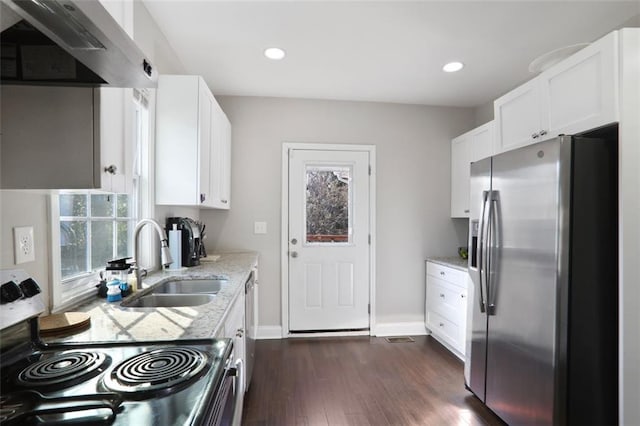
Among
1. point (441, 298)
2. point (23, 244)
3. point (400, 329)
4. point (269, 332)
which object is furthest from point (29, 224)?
point (400, 329)

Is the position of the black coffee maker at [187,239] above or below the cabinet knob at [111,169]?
below

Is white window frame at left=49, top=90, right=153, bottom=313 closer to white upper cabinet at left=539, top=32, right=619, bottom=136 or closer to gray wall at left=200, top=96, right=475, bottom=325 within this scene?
gray wall at left=200, top=96, right=475, bottom=325

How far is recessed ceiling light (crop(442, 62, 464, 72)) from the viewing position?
8.74ft

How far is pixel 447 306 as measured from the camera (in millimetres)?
3113

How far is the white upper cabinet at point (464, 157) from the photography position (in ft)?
9.75

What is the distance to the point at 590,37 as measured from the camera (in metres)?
2.25

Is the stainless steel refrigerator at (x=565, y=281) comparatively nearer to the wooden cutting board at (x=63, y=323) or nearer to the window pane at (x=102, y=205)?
the wooden cutting board at (x=63, y=323)

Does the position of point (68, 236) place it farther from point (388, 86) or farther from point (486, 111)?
point (486, 111)

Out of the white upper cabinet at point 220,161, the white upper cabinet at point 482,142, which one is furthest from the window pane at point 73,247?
the white upper cabinet at point 482,142

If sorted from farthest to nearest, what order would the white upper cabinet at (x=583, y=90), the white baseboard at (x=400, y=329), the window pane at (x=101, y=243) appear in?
the white baseboard at (x=400, y=329) → the window pane at (x=101, y=243) → the white upper cabinet at (x=583, y=90)

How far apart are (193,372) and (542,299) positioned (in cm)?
171

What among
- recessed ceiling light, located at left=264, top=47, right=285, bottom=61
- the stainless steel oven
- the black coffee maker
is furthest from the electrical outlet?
recessed ceiling light, located at left=264, top=47, right=285, bottom=61

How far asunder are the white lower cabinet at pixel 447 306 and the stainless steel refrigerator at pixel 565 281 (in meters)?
0.98

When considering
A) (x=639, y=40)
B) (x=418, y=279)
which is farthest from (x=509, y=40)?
(x=418, y=279)
